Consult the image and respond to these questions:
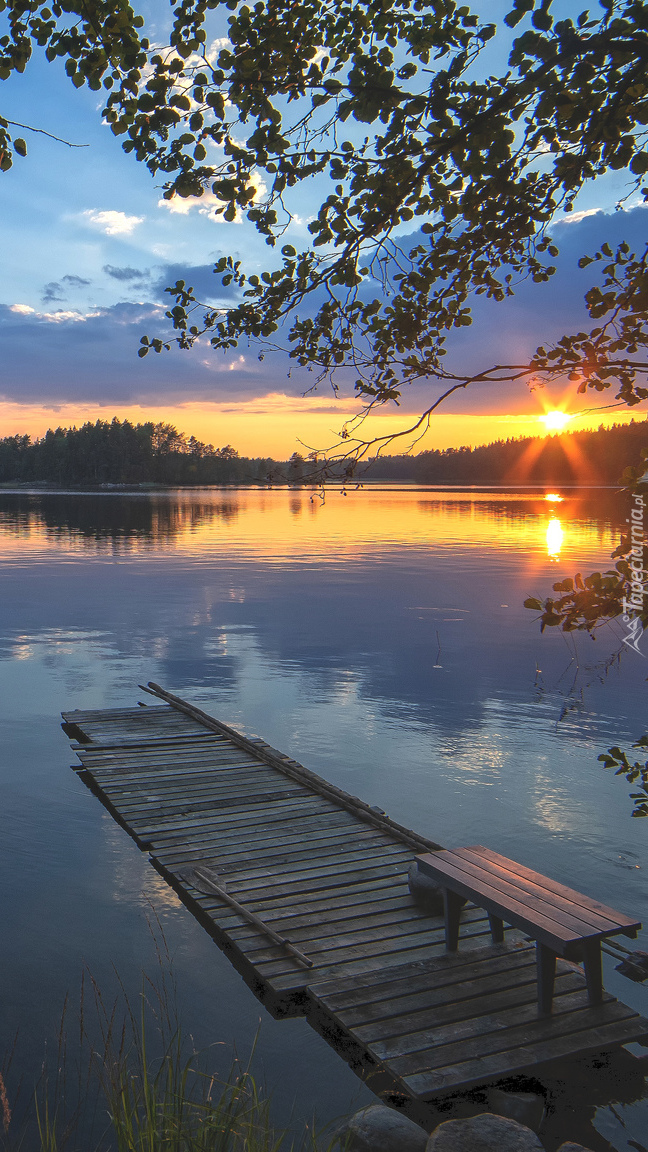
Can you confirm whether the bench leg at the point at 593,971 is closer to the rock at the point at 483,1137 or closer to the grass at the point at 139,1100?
the rock at the point at 483,1137

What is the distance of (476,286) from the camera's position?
5.39 m

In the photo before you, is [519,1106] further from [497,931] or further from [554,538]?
[554,538]

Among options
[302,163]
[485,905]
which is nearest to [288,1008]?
[485,905]

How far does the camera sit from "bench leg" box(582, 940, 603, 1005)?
611cm

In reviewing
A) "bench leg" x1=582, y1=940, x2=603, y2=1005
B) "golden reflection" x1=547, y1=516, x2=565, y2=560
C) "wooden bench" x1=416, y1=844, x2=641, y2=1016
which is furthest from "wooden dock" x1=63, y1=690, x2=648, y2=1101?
"golden reflection" x1=547, y1=516, x2=565, y2=560

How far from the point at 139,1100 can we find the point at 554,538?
54034 mm

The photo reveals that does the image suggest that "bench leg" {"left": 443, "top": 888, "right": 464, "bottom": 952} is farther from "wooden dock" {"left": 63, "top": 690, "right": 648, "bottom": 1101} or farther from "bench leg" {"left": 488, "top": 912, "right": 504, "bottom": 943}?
"bench leg" {"left": 488, "top": 912, "right": 504, "bottom": 943}

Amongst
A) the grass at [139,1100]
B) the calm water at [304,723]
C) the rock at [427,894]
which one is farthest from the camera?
the rock at [427,894]

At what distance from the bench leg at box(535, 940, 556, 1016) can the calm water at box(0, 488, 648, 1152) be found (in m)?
0.78

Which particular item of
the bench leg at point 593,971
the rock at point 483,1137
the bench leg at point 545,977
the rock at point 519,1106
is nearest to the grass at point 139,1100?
the rock at point 483,1137

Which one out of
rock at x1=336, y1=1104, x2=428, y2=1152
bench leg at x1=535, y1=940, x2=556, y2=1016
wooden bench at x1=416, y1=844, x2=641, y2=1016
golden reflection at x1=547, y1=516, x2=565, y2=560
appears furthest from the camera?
golden reflection at x1=547, y1=516, x2=565, y2=560

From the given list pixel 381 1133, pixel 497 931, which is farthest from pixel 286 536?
pixel 381 1133

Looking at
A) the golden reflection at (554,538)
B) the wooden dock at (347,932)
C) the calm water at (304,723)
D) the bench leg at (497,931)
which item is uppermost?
the golden reflection at (554,538)

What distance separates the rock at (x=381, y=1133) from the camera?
16.7 feet
